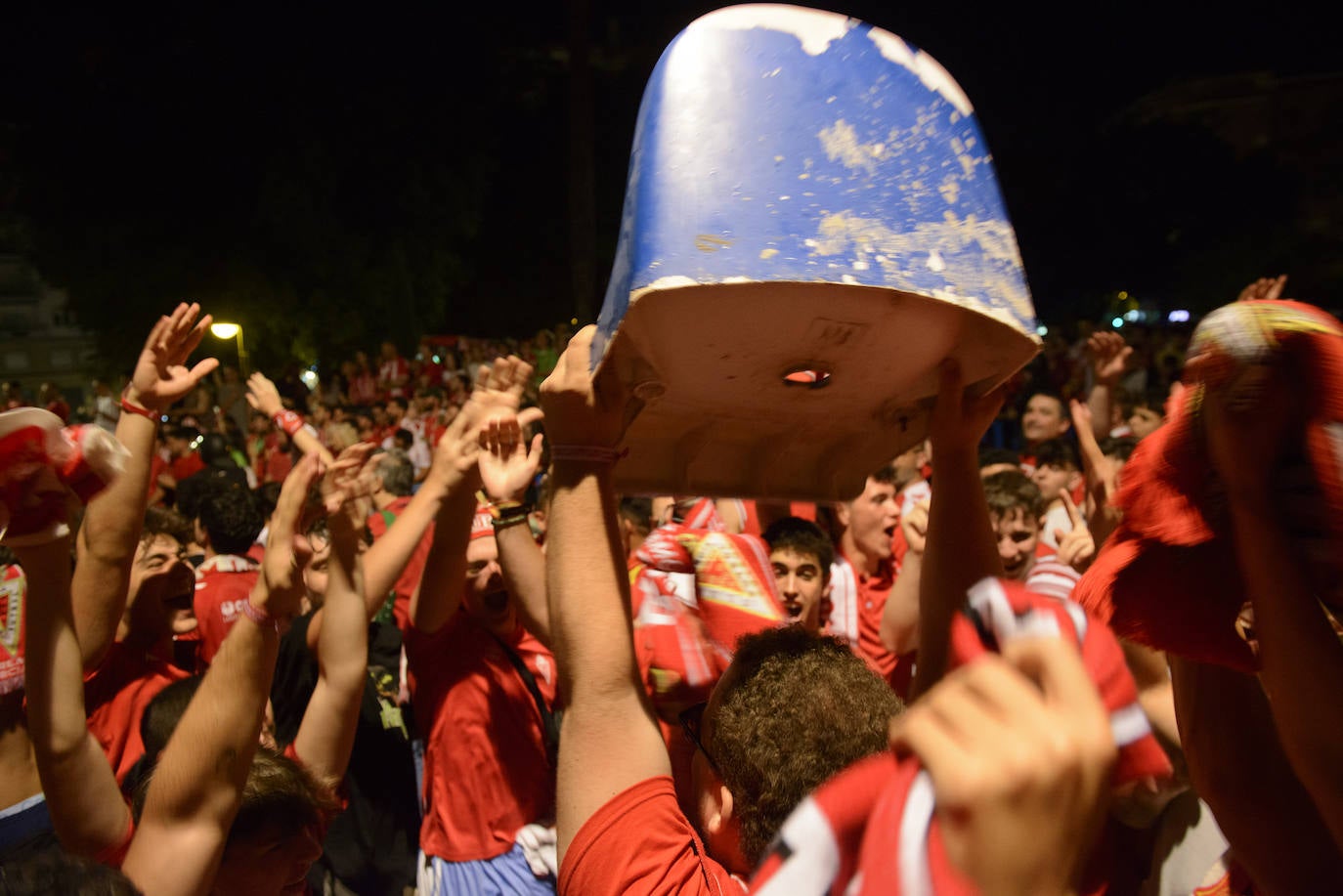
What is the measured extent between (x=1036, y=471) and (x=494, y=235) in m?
26.6

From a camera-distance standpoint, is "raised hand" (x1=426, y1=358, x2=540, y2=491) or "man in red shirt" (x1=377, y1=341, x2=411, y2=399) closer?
"raised hand" (x1=426, y1=358, x2=540, y2=491)

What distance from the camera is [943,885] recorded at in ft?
2.27

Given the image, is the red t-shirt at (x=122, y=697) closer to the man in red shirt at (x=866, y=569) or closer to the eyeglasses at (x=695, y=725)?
the eyeglasses at (x=695, y=725)

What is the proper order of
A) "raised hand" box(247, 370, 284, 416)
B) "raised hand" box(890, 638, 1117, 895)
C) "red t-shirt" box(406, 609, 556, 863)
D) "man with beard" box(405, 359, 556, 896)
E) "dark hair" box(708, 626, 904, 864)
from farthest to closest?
1. "raised hand" box(247, 370, 284, 416)
2. "red t-shirt" box(406, 609, 556, 863)
3. "man with beard" box(405, 359, 556, 896)
4. "dark hair" box(708, 626, 904, 864)
5. "raised hand" box(890, 638, 1117, 895)

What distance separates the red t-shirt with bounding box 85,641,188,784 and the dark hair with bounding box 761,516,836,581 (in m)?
2.08

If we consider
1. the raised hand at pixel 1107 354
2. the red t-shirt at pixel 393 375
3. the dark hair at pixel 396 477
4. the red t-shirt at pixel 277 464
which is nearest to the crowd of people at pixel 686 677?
the raised hand at pixel 1107 354

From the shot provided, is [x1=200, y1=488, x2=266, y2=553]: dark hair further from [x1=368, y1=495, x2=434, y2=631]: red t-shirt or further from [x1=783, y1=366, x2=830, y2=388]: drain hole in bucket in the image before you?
[x1=783, y1=366, x2=830, y2=388]: drain hole in bucket

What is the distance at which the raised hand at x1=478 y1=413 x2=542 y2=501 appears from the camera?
7.75 ft

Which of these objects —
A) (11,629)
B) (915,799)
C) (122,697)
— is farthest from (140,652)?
(915,799)

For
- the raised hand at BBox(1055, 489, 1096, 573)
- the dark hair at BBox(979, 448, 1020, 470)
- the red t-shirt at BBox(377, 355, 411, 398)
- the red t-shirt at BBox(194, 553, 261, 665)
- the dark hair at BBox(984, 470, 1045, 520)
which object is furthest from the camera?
the red t-shirt at BBox(377, 355, 411, 398)

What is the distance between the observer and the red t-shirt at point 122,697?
8.68 feet

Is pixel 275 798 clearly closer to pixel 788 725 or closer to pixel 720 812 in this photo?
pixel 720 812

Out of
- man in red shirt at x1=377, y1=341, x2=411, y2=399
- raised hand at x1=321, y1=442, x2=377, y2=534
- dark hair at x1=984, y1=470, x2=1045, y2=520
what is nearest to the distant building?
man in red shirt at x1=377, y1=341, x2=411, y2=399

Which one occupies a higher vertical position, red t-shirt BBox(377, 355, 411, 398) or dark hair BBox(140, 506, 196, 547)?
dark hair BBox(140, 506, 196, 547)
